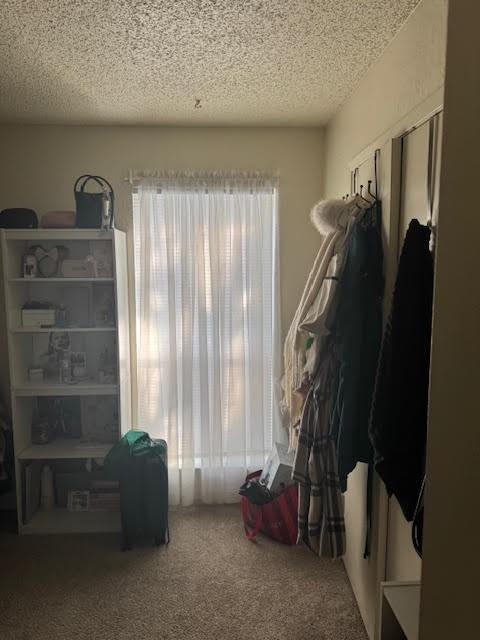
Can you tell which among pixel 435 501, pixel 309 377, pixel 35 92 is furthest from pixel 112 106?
pixel 435 501

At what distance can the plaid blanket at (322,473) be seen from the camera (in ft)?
6.07

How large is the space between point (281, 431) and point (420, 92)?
2.20 metres

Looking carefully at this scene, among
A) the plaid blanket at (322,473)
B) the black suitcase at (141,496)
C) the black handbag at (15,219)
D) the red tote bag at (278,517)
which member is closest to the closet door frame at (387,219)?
the plaid blanket at (322,473)

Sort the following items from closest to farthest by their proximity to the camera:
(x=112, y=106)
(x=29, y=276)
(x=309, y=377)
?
(x=309, y=377)
(x=112, y=106)
(x=29, y=276)

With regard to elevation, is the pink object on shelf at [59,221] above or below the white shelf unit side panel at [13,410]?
above

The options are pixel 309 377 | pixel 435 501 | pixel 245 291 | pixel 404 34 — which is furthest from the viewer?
pixel 245 291

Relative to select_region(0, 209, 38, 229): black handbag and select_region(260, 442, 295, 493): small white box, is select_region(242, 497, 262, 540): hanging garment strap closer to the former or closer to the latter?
select_region(260, 442, 295, 493): small white box

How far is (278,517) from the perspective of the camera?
8.55 feet

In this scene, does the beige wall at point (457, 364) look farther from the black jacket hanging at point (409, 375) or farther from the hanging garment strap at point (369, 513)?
the hanging garment strap at point (369, 513)

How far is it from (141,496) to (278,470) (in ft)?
2.70

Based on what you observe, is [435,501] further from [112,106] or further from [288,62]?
[112,106]

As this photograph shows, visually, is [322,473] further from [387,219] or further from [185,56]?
[185,56]

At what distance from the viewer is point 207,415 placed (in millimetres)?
2965

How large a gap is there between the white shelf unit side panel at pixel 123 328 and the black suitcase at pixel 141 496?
11.3 inches
